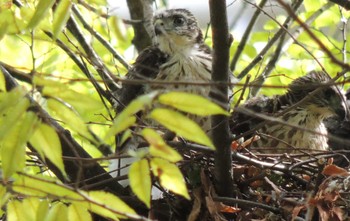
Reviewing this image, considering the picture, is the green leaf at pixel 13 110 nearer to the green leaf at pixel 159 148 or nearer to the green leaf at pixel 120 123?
the green leaf at pixel 120 123

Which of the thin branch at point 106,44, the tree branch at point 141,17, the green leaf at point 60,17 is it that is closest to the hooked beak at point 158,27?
the thin branch at point 106,44

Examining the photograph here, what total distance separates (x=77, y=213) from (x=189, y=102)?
753mm

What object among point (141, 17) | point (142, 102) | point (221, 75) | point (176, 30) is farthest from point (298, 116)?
point (142, 102)

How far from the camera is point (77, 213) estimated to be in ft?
10.3

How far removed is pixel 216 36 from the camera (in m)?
3.61

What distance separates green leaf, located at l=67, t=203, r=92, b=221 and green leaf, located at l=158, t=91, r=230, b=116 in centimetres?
68

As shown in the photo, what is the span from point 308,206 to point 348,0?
3.55 feet

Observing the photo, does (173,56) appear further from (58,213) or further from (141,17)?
(58,213)

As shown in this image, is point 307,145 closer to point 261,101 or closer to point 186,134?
point 261,101

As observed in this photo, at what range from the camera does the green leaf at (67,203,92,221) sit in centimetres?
311

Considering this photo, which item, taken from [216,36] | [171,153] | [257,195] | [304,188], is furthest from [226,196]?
[171,153]

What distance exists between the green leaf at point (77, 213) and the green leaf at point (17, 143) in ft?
1.13

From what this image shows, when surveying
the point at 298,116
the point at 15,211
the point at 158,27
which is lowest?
the point at 15,211

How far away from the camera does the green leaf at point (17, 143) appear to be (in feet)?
9.12
